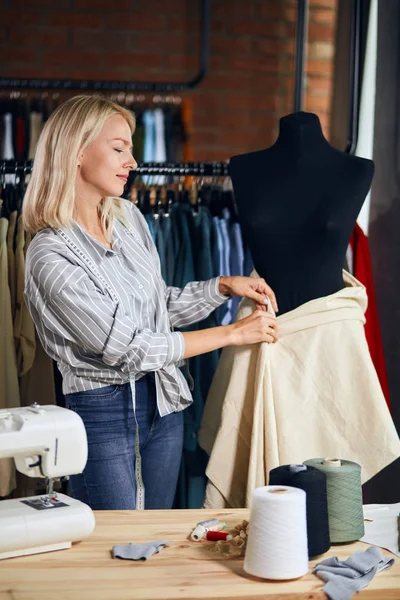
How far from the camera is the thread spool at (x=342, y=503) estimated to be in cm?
179

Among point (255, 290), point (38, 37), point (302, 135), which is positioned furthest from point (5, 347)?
point (38, 37)

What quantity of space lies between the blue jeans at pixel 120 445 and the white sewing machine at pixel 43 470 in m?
0.43

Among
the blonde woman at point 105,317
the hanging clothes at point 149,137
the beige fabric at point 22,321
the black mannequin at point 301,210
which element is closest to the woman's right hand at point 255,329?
the blonde woman at point 105,317

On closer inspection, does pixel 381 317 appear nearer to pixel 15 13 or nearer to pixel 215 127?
pixel 215 127

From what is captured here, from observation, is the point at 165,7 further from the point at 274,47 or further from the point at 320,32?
the point at 320,32

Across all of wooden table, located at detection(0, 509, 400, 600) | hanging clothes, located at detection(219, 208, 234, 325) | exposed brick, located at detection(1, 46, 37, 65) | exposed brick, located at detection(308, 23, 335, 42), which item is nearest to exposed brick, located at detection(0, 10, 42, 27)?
exposed brick, located at detection(1, 46, 37, 65)

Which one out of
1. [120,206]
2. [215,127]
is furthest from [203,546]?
[215,127]

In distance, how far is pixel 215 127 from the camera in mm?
4707

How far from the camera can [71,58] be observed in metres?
4.55

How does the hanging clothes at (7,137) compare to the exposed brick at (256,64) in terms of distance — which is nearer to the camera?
the hanging clothes at (7,137)

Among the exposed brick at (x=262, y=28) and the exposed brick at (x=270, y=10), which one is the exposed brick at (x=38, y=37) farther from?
the exposed brick at (x=270, y=10)

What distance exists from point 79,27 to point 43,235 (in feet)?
8.30

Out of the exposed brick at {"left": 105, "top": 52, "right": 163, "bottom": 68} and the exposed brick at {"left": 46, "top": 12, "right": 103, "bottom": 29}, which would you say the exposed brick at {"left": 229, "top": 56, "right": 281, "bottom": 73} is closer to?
the exposed brick at {"left": 105, "top": 52, "right": 163, "bottom": 68}

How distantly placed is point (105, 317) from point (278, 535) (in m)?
0.86
